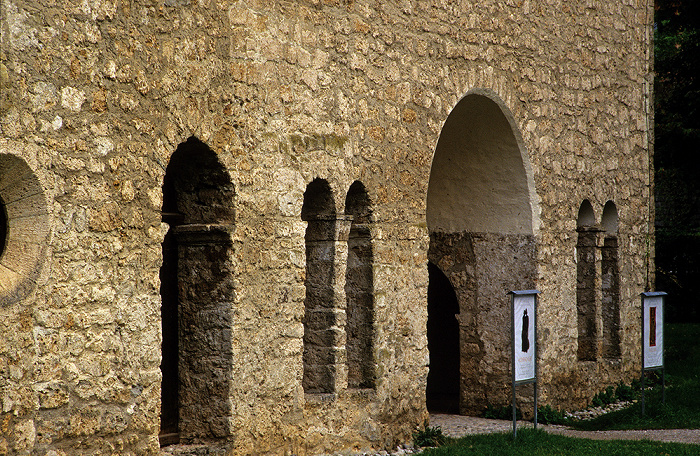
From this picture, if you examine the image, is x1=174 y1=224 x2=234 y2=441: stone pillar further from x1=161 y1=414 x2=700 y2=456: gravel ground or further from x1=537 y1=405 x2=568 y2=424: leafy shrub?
x1=537 y1=405 x2=568 y2=424: leafy shrub

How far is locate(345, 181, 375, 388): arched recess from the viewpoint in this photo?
7.13m

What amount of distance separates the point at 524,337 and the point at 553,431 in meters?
1.45

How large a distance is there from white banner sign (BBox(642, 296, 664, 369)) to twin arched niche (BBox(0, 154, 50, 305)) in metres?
6.74

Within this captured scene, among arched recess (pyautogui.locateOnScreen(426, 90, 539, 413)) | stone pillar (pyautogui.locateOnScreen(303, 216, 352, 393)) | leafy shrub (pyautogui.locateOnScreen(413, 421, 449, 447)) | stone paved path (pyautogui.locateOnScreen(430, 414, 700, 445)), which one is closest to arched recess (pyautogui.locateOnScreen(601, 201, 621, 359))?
arched recess (pyautogui.locateOnScreen(426, 90, 539, 413))

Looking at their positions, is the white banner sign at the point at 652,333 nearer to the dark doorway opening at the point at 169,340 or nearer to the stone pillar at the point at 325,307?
the stone pillar at the point at 325,307

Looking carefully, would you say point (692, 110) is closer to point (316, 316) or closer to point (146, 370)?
point (316, 316)

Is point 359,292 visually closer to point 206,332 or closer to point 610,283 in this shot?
point 206,332

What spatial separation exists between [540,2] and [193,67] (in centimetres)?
509

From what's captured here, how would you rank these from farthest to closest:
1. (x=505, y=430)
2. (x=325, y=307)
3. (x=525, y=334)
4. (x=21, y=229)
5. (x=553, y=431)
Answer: (x=553, y=431), (x=505, y=430), (x=525, y=334), (x=325, y=307), (x=21, y=229)

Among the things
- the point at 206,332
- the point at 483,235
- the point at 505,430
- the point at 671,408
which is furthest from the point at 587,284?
the point at 206,332

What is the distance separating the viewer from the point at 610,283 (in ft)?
36.6

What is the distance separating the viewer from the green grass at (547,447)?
6.82m

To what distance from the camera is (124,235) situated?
16.5 feet

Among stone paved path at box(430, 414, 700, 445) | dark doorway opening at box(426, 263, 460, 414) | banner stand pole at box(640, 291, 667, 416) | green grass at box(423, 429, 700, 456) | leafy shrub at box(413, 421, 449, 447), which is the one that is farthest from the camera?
dark doorway opening at box(426, 263, 460, 414)
